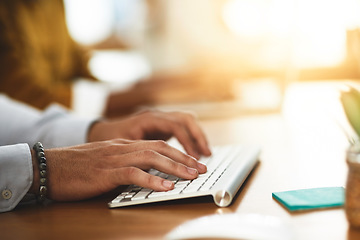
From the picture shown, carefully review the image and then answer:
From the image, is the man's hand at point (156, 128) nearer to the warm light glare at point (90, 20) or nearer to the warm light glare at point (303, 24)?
the warm light glare at point (303, 24)

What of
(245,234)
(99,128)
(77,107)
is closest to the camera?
(245,234)

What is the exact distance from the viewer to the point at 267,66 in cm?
440

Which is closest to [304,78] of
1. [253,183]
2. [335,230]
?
[253,183]

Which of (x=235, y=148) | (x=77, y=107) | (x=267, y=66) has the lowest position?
(x=267, y=66)

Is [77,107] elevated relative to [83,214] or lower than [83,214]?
lower

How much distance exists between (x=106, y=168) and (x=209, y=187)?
16 cm

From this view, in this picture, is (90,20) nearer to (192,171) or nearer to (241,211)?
(192,171)

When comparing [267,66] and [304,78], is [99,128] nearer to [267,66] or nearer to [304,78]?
[304,78]

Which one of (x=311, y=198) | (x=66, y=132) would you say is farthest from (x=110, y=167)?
(x=66, y=132)

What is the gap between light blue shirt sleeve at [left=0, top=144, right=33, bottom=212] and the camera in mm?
624

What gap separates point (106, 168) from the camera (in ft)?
2.11

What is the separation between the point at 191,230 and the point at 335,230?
0.15 meters

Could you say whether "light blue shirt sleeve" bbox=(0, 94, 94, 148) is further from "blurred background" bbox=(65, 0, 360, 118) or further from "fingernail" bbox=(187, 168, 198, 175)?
"blurred background" bbox=(65, 0, 360, 118)

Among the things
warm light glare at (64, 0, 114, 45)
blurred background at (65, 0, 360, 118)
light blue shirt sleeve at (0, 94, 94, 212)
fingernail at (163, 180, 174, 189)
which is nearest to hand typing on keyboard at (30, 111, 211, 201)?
fingernail at (163, 180, 174, 189)
